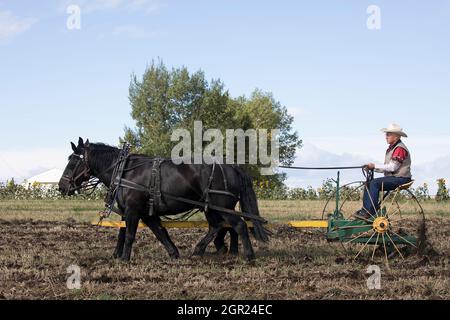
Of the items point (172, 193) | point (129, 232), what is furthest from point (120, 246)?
point (172, 193)

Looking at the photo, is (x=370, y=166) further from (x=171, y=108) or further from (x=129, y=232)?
(x=171, y=108)

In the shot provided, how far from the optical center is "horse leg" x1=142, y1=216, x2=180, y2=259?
1045 centimetres

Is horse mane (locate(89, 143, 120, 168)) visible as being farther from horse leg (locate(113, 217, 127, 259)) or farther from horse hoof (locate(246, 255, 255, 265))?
horse hoof (locate(246, 255, 255, 265))

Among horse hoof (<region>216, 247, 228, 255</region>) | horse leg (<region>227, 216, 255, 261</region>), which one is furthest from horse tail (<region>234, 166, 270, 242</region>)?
horse hoof (<region>216, 247, 228, 255</region>)

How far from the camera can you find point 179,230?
16.0 meters

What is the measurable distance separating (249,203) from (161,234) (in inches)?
58.5

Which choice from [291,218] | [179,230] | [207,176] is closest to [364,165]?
[207,176]

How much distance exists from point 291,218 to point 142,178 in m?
9.51

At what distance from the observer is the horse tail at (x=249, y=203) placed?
10.2 meters

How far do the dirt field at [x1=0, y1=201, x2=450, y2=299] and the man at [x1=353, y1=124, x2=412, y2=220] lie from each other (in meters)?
0.91

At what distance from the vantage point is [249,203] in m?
10.3

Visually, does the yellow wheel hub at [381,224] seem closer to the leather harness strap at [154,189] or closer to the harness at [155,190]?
the harness at [155,190]
